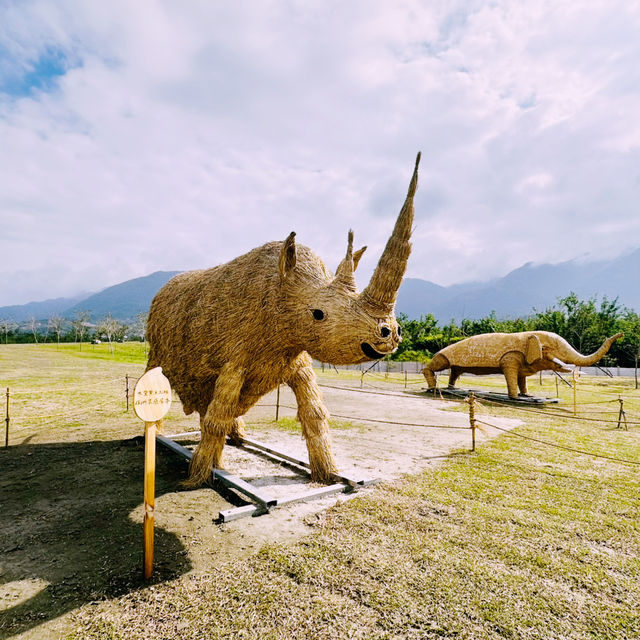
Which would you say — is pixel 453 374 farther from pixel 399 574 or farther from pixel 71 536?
pixel 71 536

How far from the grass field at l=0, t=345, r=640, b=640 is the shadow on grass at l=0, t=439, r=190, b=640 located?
0.07 ft

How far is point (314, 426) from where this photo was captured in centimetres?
545

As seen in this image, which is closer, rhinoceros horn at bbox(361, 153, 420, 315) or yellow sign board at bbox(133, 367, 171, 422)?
yellow sign board at bbox(133, 367, 171, 422)

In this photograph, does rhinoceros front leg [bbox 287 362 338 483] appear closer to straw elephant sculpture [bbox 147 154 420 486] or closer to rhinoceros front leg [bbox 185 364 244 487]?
straw elephant sculpture [bbox 147 154 420 486]

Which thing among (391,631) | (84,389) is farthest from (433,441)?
(84,389)

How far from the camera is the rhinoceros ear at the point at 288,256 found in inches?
182

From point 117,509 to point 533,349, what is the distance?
12.8 metres

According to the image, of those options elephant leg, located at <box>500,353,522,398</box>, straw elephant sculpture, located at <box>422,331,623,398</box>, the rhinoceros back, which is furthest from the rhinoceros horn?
elephant leg, located at <box>500,353,522,398</box>

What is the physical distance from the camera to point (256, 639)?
8.25 feet

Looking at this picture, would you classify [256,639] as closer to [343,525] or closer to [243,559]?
[243,559]

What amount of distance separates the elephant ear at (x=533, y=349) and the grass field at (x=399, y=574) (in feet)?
26.2

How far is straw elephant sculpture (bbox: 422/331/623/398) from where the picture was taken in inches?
508

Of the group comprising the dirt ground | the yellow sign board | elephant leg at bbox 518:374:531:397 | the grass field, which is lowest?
the dirt ground

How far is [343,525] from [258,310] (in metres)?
2.67
